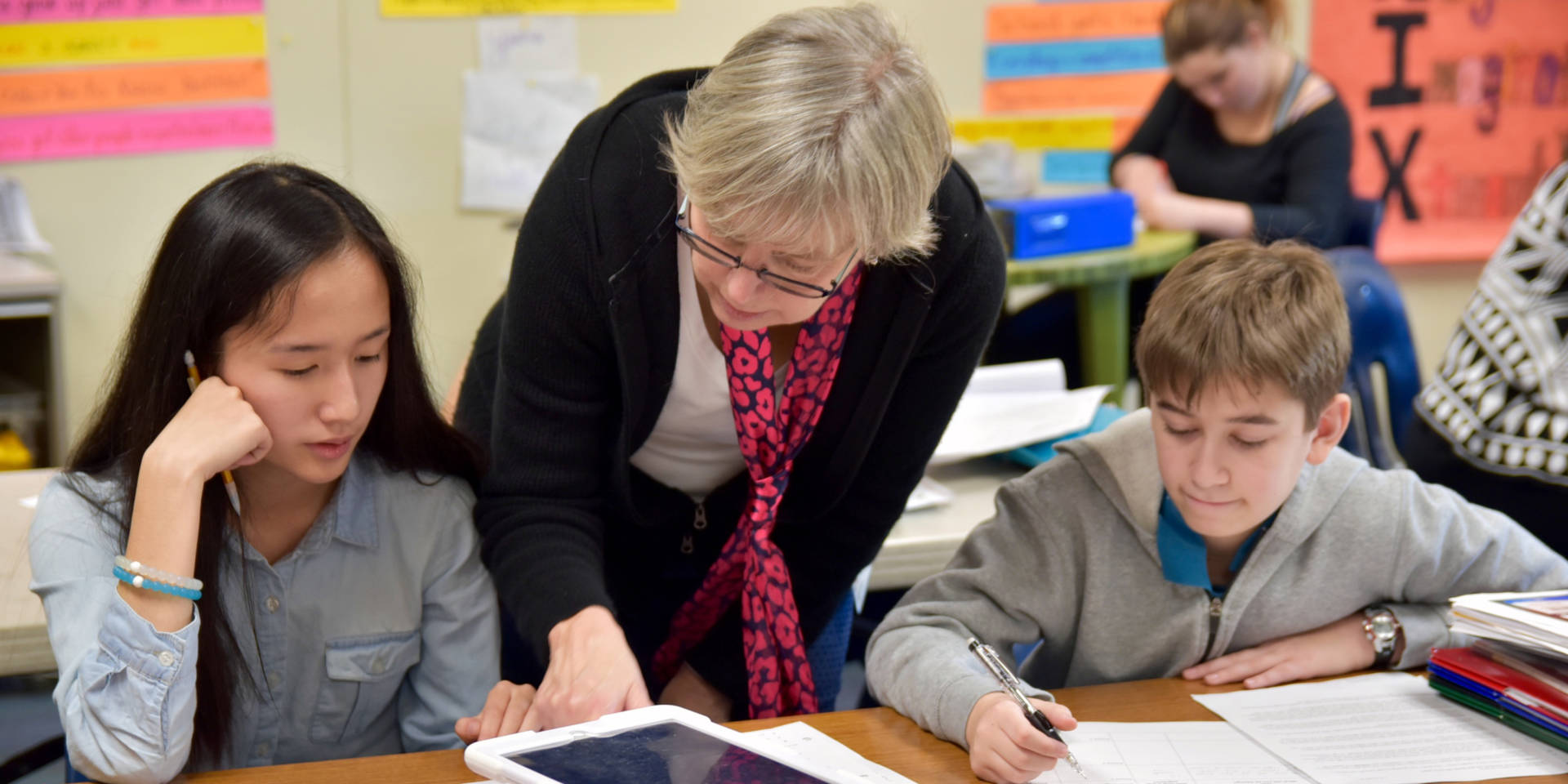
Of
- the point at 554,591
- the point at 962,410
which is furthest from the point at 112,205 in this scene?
the point at 554,591

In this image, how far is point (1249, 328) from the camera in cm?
121

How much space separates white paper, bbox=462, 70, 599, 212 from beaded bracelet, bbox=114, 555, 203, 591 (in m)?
2.22

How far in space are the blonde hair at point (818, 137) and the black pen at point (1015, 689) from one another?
13.8 inches

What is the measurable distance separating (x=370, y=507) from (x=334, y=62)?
6.74 feet

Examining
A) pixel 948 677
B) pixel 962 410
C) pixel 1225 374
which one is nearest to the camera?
pixel 948 677

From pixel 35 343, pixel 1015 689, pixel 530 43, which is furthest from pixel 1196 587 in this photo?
pixel 35 343

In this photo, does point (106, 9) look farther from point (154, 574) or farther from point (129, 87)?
point (154, 574)

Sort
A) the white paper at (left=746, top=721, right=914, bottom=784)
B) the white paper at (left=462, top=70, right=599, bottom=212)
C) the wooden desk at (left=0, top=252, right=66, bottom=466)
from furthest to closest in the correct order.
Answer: the white paper at (left=462, top=70, right=599, bottom=212)
the wooden desk at (left=0, top=252, right=66, bottom=466)
the white paper at (left=746, top=721, right=914, bottom=784)

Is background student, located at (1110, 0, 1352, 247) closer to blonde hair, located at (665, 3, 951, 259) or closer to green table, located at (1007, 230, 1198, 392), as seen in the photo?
green table, located at (1007, 230, 1198, 392)

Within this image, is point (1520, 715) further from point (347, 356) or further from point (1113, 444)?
point (347, 356)

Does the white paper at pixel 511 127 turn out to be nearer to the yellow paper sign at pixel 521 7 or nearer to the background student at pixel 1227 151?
the yellow paper sign at pixel 521 7

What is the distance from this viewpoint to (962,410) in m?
1.89

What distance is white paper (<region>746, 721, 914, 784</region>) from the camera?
98 centimetres

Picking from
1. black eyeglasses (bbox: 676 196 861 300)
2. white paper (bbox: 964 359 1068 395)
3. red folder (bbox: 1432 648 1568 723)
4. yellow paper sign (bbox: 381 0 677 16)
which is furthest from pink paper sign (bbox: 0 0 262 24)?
red folder (bbox: 1432 648 1568 723)
